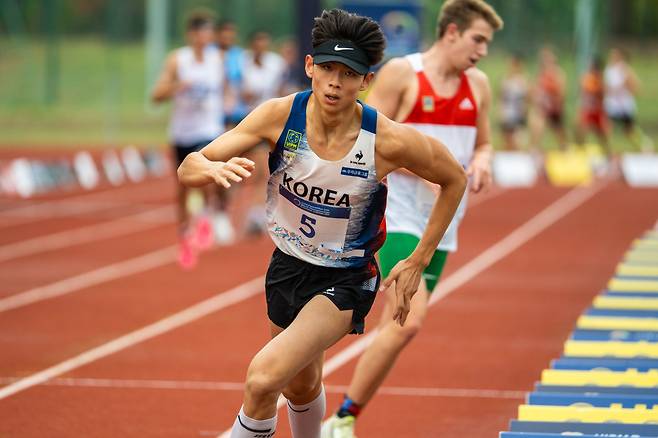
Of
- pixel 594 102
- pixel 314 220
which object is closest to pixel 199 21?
pixel 314 220

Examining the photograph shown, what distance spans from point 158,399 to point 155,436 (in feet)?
3.29

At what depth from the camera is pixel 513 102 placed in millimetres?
28688

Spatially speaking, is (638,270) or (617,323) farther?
(638,270)

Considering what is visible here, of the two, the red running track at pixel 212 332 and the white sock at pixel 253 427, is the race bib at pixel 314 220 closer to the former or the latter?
the white sock at pixel 253 427

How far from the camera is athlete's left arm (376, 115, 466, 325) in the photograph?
18.4 feet

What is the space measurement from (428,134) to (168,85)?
810cm

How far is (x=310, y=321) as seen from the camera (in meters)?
5.55

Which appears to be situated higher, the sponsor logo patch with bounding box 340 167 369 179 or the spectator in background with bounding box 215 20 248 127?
the sponsor logo patch with bounding box 340 167 369 179

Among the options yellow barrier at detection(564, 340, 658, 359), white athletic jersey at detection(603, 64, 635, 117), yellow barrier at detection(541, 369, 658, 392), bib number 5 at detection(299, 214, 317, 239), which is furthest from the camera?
white athletic jersey at detection(603, 64, 635, 117)

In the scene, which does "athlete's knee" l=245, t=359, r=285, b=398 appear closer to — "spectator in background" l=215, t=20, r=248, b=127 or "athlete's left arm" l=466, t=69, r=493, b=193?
"athlete's left arm" l=466, t=69, r=493, b=193

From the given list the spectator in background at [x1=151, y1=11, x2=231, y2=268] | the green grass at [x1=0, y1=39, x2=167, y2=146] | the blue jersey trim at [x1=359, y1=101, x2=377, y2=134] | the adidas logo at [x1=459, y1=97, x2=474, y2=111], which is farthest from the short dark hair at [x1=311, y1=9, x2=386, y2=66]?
the green grass at [x1=0, y1=39, x2=167, y2=146]

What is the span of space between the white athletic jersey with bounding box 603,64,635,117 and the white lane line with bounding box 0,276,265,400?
1700 centimetres

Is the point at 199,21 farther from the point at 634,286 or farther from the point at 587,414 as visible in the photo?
the point at 587,414

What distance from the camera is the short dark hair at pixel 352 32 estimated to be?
17.9 ft
